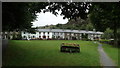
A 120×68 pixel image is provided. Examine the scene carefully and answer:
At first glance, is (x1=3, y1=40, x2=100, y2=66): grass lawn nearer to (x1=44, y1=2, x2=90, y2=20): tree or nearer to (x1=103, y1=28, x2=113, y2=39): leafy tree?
(x1=44, y1=2, x2=90, y2=20): tree

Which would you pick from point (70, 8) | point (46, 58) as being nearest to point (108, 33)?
point (46, 58)

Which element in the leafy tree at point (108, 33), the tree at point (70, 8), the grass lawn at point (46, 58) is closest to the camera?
the tree at point (70, 8)

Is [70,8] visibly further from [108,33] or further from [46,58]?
[108,33]

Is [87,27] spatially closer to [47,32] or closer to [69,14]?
[47,32]

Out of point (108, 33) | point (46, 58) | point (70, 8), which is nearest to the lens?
point (70, 8)

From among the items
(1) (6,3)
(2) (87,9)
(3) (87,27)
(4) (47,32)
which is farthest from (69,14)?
(3) (87,27)

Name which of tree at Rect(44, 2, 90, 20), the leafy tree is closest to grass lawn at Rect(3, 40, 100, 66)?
tree at Rect(44, 2, 90, 20)

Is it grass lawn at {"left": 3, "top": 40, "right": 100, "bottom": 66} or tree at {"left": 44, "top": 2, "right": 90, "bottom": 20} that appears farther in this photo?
grass lawn at {"left": 3, "top": 40, "right": 100, "bottom": 66}

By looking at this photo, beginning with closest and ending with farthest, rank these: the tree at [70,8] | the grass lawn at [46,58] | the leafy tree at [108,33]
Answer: the tree at [70,8] < the grass lawn at [46,58] < the leafy tree at [108,33]

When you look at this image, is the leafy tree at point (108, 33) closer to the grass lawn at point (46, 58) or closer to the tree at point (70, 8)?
the grass lawn at point (46, 58)

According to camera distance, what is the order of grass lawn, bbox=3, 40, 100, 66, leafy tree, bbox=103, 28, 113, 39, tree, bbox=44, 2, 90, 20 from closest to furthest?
tree, bbox=44, 2, 90, 20 < grass lawn, bbox=3, 40, 100, 66 < leafy tree, bbox=103, 28, 113, 39

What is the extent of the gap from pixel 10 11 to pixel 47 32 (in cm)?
8794

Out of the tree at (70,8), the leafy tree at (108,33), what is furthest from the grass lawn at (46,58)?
the leafy tree at (108,33)

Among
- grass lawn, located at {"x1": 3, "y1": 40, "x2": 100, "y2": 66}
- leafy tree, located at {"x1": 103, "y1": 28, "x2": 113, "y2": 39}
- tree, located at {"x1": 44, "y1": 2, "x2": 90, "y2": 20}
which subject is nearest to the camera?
tree, located at {"x1": 44, "y1": 2, "x2": 90, "y2": 20}
